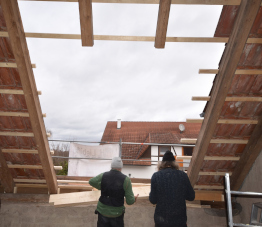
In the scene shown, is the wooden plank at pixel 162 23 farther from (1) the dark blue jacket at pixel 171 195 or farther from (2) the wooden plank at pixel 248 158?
(2) the wooden plank at pixel 248 158

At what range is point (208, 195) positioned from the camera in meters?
4.96

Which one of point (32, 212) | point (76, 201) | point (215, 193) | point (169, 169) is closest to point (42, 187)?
point (32, 212)

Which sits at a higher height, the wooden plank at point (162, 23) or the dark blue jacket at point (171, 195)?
the wooden plank at point (162, 23)

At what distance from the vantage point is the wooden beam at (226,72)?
283 centimetres

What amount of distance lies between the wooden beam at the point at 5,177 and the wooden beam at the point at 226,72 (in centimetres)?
332

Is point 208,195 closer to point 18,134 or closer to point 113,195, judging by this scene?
point 113,195

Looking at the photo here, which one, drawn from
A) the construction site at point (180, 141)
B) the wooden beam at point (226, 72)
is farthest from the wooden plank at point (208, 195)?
the wooden beam at point (226, 72)

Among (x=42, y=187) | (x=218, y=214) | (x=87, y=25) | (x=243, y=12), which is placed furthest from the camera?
(x=42, y=187)

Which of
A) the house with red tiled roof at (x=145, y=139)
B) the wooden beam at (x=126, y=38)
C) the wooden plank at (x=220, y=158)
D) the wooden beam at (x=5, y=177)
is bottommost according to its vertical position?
the wooden beam at (x=5, y=177)

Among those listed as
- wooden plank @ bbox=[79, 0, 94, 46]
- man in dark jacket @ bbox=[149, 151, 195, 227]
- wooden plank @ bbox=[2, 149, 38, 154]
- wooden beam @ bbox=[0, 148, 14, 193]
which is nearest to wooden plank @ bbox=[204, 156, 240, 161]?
man in dark jacket @ bbox=[149, 151, 195, 227]

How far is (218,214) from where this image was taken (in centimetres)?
476

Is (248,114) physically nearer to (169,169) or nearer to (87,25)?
(169,169)

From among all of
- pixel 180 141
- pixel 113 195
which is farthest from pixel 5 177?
pixel 180 141

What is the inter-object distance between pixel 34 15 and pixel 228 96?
2.82 metres
